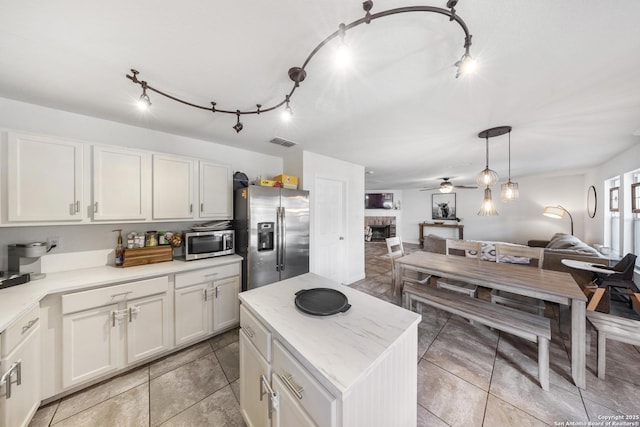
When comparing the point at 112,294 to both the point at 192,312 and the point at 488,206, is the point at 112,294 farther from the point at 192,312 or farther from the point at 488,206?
the point at 488,206

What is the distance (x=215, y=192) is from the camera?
2.53 meters

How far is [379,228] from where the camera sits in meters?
8.55

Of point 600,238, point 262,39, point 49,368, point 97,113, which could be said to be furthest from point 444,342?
point 600,238

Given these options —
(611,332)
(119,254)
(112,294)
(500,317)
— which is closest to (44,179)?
(119,254)

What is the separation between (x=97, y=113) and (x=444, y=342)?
167 inches

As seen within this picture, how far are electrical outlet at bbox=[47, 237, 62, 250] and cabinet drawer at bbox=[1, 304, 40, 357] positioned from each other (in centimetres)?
72

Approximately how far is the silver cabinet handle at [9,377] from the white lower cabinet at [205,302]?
2.88 feet

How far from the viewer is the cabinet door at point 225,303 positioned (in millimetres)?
2283

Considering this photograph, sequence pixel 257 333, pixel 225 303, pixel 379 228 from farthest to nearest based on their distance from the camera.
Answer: pixel 379 228 < pixel 225 303 < pixel 257 333

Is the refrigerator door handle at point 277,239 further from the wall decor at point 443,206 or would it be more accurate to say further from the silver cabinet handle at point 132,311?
the wall decor at point 443,206

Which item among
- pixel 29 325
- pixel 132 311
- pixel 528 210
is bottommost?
pixel 132 311

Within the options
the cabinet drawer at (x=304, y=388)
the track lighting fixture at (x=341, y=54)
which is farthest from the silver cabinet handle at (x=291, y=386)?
the track lighting fixture at (x=341, y=54)

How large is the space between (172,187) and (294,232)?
1496 mm

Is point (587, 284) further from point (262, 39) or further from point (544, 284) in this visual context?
point (262, 39)
